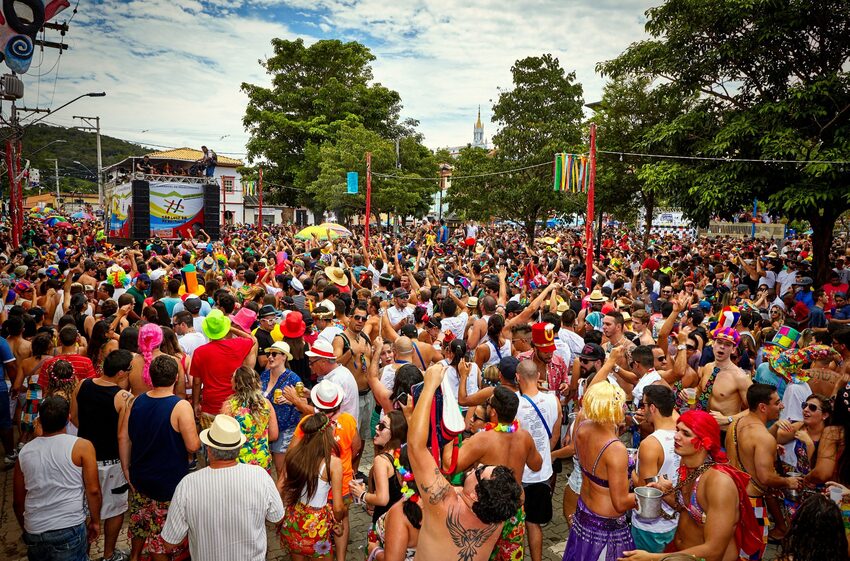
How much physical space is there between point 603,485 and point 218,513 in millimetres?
2349

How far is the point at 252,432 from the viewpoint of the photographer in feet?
13.7

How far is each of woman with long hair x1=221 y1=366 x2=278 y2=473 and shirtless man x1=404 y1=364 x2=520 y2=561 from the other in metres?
1.93

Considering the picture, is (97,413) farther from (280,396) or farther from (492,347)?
(492,347)

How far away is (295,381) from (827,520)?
12.7ft

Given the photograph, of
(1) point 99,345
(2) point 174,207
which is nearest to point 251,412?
(1) point 99,345

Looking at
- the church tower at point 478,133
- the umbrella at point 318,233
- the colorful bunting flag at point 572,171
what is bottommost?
the umbrella at point 318,233

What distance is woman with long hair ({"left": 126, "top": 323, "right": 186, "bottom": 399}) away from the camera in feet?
16.4

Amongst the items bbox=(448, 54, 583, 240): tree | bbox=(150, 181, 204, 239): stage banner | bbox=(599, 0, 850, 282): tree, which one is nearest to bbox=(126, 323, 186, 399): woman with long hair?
bbox=(599, 0, 850, 282): tree

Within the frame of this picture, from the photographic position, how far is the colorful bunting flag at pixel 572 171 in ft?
51.2

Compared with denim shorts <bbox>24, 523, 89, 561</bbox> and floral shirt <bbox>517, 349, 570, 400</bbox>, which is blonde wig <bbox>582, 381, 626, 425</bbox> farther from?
denim shorts <bbox>24, 523, 89, 561</bbox>

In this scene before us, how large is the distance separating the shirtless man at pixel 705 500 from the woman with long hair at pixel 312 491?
1.88m

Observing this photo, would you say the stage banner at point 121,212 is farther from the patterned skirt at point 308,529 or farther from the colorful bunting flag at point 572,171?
the patterned skirt at point 308,529

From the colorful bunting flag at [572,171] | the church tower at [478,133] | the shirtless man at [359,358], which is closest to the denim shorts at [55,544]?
the shirtless man at [359,358]

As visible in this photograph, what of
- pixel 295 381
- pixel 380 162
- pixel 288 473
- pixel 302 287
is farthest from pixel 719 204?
pixel 380 162
